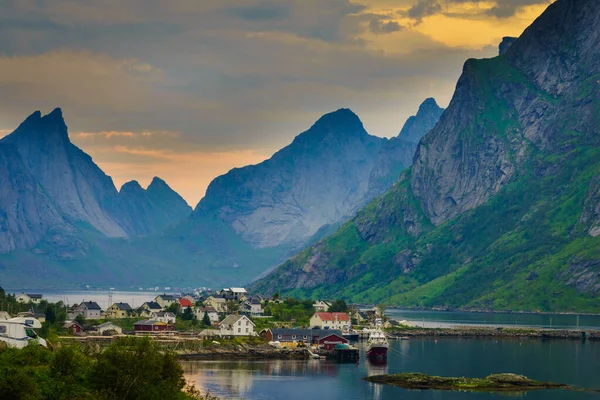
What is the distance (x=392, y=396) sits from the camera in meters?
126

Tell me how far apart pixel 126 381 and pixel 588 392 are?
2620 inches

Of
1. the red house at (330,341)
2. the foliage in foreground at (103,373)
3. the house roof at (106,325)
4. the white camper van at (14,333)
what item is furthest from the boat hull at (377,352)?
the foliage in foreground at (103,373)

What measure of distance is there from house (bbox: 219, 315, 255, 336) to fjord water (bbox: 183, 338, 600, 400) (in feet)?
73.3

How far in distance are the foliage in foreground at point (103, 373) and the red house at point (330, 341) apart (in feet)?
301

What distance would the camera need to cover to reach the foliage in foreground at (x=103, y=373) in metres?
82.8

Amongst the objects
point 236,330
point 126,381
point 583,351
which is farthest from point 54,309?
point 126,381

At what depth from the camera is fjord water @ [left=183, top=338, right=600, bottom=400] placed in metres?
126

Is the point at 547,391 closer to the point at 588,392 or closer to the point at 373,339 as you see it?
the point at 588,392

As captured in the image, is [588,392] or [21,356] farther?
[588,392]

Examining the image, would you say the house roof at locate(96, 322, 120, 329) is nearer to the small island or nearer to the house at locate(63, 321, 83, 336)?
the house at locate(63, 321, 83, 336)

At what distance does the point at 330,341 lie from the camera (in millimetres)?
185375

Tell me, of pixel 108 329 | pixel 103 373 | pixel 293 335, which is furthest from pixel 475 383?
pixel 108 329

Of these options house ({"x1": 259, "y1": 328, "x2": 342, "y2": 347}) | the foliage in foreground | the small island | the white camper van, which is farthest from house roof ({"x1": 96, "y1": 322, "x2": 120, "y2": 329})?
the foliage in foreground

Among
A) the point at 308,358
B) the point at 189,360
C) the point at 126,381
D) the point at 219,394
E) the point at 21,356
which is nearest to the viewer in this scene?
the point at 126,381
